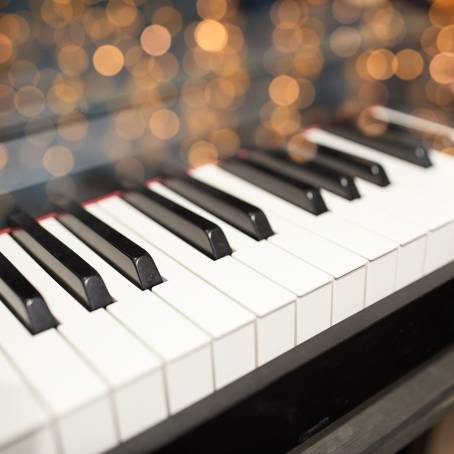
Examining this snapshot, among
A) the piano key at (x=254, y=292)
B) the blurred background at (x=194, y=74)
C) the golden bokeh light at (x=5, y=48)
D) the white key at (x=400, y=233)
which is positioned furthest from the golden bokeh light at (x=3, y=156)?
the white key at (x=400, y=233)

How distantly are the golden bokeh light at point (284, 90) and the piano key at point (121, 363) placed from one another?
599mm

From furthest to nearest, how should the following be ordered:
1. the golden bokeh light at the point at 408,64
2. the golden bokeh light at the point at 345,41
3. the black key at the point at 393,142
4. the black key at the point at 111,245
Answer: the golden bokeh light at the point at 408,64, the golden bokeh light at the point at 345,41, the black key at the point at 393,142, the black key at the point at 111,245

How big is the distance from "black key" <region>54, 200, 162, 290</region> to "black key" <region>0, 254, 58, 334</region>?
0.12 metres

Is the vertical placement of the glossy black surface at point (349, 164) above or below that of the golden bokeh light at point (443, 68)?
Answer: below

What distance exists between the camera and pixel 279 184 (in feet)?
3.32

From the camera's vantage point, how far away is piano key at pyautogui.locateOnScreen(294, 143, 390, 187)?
3.41 feet

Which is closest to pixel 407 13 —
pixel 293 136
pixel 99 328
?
pixel 293 136

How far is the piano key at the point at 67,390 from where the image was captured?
0.61 meters

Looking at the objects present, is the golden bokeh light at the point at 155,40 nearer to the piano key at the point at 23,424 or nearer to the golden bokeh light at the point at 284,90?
the golden bokeh light at the point at 284,90

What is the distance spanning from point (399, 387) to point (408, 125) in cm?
56

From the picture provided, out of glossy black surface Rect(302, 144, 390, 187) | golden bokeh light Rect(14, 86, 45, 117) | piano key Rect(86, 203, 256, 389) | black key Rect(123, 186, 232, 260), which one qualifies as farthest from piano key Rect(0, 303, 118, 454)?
glossy black surface Rect(302, 144, 390, 187)

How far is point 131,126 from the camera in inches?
39.8

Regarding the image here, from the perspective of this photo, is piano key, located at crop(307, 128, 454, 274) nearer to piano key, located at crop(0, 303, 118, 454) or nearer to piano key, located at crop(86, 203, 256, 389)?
piano key, located at crop(86, 203, 256, 389)

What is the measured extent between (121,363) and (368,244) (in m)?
0.38
